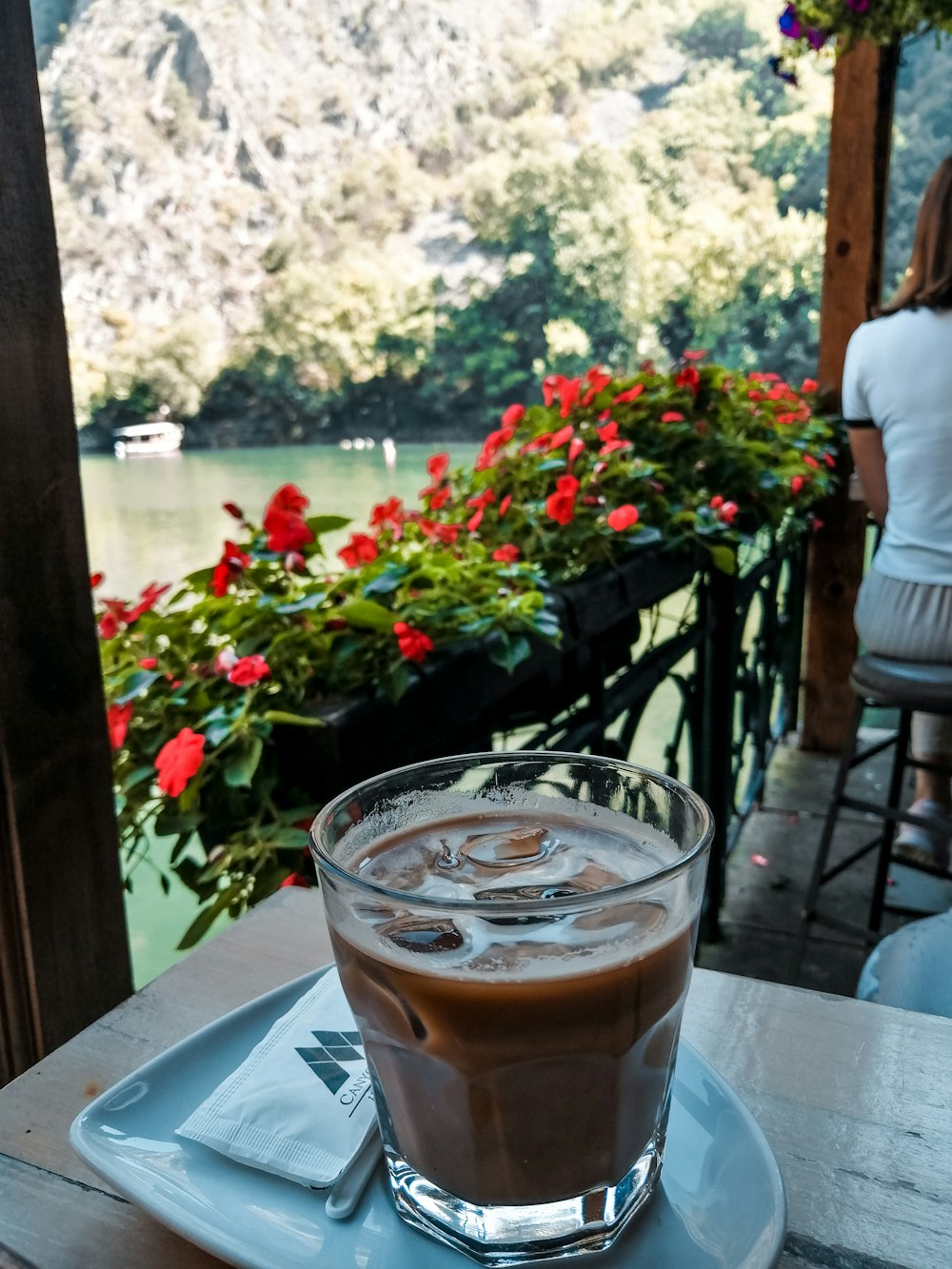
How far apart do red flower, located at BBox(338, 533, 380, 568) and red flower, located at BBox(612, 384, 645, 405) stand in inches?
37.1

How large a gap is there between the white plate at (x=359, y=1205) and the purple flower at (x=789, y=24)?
3285 millimetres

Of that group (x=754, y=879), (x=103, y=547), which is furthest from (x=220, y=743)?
(x=754, y=879)

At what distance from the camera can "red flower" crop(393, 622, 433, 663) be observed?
1.07 metres

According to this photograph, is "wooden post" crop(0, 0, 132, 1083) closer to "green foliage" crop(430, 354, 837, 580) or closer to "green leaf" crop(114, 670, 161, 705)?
"green leaf" crop(114, 670, 161, 705)

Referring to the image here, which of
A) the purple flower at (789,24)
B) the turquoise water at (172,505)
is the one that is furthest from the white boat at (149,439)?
the purple flower at (789,24)

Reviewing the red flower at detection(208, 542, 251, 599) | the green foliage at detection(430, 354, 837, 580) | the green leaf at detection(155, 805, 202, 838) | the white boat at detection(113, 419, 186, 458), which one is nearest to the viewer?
the green leaf at detection(155, 805, 202, 838)

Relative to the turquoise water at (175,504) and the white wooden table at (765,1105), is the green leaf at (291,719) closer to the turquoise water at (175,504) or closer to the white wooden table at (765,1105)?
the white wooden table at (765,1105)

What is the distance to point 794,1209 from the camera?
384 millimetres

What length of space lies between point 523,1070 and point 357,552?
3.71ft

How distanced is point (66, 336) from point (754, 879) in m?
2.53

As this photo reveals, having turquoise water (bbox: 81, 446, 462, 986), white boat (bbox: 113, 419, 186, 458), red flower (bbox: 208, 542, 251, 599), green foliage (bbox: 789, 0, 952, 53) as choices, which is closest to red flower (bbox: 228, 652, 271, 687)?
red flower (bbox: 208, 542, 251, 599)

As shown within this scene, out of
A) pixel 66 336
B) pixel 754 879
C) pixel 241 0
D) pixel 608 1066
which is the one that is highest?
pixel 241 0

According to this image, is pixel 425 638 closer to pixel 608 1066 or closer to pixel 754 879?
pixel 608 1066

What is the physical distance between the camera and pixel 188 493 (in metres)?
2.57
